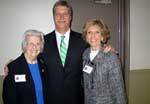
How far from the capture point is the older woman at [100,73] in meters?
2.34

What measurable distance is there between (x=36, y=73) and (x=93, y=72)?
56 cm

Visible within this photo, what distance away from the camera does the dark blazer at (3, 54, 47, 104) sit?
221 centimetres

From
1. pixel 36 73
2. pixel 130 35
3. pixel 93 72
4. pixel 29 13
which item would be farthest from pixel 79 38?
pixel 130 35

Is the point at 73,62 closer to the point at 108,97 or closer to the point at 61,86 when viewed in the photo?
the point at 61,86

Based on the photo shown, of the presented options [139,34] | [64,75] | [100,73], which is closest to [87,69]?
[100,73]

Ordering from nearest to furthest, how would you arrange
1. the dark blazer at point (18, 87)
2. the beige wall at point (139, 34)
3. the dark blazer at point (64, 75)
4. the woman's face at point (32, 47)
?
the dark blazer at point (18, 87)
the woman's face at point (32, 47)
the dark blazer at point (64, 75)
the beige wall at point (139, 34)

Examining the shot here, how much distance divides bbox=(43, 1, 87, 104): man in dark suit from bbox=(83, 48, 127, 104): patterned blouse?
0.80 ft

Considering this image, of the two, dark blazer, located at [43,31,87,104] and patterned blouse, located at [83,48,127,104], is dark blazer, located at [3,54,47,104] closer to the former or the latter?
dark blazer, located at [43,31,87,104]

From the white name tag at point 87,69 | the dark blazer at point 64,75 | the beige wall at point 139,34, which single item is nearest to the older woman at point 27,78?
the dark blazer at point 64,75

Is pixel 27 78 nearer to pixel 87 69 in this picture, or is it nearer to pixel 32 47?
pixel 32 47

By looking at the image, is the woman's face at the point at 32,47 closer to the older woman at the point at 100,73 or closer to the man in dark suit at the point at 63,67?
the man in dark suit at the point at 63,67

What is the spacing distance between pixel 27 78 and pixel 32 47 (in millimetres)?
297

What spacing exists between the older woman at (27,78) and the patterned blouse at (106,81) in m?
0.49

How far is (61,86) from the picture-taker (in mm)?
2594
